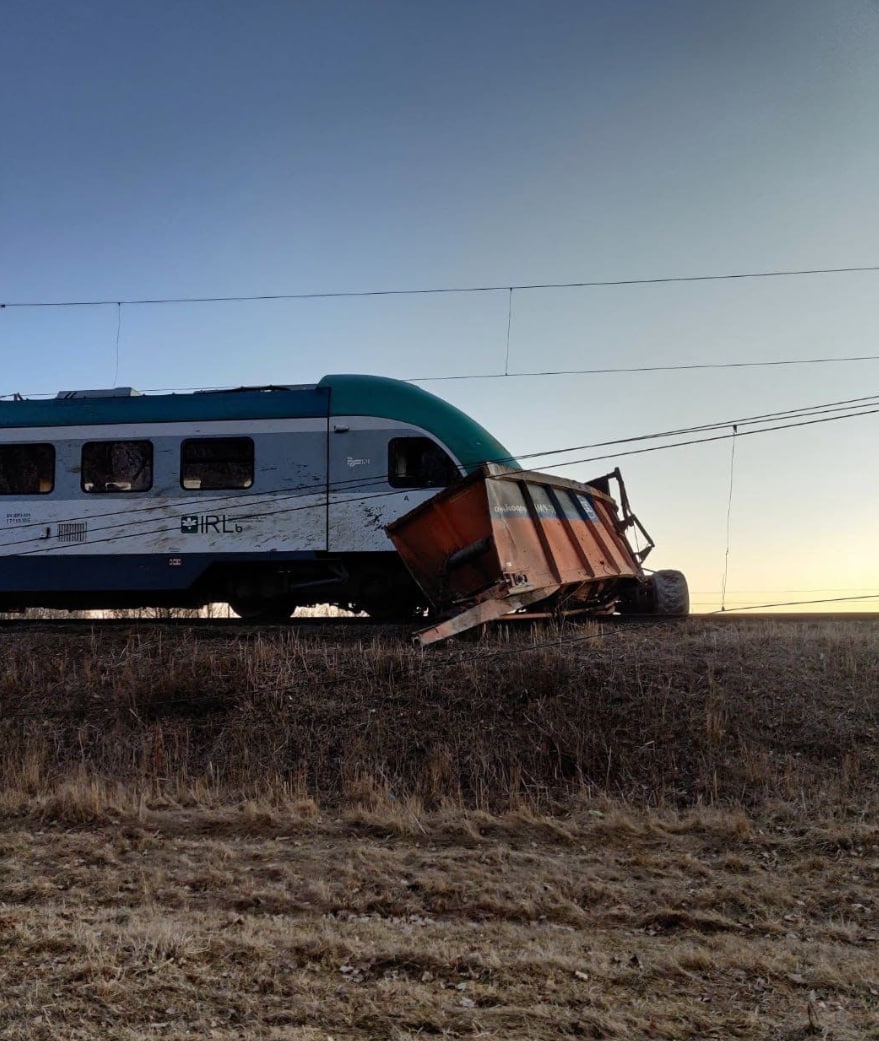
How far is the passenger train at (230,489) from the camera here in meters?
14.5

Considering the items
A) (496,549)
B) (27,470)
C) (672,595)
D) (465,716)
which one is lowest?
(465,716)

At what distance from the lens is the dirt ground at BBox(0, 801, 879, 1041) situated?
462cm

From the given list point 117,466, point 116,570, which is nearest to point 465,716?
point 116,570

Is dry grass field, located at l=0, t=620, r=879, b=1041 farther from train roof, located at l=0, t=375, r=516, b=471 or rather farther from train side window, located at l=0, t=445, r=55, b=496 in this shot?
train roof, located at l=0, t=375, r=516, b=471

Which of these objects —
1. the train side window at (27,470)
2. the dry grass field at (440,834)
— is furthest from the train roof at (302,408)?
the dry grass field at (440,834)

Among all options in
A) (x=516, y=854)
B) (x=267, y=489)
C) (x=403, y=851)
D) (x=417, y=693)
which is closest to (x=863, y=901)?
(x=516, y=854)

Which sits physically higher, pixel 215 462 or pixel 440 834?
pixel 215 462

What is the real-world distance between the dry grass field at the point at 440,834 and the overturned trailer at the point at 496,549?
635mm

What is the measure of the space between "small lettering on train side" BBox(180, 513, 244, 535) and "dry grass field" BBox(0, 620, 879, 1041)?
1.88 meters

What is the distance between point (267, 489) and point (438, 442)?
8.74ft

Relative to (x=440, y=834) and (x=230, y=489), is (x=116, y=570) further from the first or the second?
(x=440, y=834)

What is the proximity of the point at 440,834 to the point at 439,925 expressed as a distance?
1.86 meters

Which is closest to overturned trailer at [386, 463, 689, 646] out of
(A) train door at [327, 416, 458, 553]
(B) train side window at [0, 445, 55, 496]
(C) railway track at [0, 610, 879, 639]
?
(C) railway track at [0, 610, 879, 639]

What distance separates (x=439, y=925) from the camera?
5910 millimetres
